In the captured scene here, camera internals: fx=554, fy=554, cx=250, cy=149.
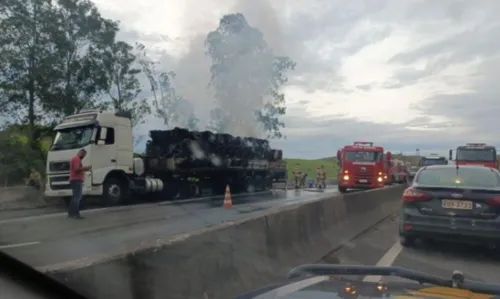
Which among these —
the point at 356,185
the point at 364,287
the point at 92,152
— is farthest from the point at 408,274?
the point at 356,185

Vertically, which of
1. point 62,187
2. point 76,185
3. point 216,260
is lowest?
point 216,260

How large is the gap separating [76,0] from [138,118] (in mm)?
6777

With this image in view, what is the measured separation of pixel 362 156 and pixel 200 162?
1066 centimetres

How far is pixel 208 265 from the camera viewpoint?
5027mm

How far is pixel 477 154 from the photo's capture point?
2956cm

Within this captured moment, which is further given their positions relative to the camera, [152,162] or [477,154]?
[477,154]

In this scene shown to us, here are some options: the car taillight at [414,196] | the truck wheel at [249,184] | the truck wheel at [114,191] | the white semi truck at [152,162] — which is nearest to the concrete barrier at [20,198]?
the white semi truck at [152,162]

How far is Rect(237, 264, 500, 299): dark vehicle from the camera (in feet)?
9.77

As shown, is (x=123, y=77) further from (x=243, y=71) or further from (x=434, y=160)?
(x=434, y=160)

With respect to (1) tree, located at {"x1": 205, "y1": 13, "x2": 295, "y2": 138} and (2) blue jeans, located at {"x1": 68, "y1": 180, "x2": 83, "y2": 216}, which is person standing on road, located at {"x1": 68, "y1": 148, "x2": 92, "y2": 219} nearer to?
(2) blue jeans, located at {"x1": 68, "y1": 180, "x2": 83, "y2": 216}

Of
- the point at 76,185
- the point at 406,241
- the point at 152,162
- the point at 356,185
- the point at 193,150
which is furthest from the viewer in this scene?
the point at 356,185

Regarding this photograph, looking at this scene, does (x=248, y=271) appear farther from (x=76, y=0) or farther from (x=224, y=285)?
(x=76, y=0)

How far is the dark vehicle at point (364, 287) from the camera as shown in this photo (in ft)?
9.77

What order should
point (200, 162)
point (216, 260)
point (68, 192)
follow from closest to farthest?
1. point (216, 260)
2. point (68, 192)
3. point (200, 162)
